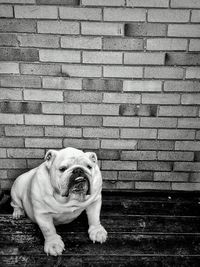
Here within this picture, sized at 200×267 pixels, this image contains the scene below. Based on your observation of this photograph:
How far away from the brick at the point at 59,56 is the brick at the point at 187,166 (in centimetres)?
161

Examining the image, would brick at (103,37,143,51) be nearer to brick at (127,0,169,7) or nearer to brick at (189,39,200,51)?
brick at (127,0,169,7)

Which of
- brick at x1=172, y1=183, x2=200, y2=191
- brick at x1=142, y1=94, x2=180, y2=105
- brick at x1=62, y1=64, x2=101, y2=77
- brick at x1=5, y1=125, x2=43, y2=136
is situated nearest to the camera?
brick at x1=62, y1=64, x2=101, y2=77

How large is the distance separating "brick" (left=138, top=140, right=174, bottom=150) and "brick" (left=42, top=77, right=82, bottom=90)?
0.92 meters

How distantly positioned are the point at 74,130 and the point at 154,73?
1.04 m

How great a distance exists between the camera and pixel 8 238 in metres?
2.81

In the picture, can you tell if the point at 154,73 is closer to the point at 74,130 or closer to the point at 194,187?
the point at 74,130

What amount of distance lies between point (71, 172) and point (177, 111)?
1428 millimetres

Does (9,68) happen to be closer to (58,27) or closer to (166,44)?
(58,27)

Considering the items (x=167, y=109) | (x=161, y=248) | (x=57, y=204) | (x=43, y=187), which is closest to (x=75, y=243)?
(x=57, y=204)

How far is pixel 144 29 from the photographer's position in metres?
3.00

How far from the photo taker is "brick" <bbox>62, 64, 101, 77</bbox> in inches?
123

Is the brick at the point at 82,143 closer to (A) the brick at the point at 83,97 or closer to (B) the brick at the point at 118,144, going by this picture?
(B) the brick at the point at 118,144

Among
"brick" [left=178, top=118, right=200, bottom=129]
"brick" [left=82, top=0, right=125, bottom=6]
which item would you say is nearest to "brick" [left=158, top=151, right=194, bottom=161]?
"brick" [left=178, top=118, right=200, bottom=129]


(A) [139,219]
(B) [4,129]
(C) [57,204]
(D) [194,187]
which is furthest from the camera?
(D) [194,187]
